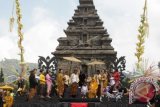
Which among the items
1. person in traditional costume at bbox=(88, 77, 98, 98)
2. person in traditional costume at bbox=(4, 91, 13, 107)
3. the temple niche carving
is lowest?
person in traditional costume at bbox=(4, 91, 13, 107)

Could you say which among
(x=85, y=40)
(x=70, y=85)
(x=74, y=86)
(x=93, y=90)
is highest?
(x=85, y=40)

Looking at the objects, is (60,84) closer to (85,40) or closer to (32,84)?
(32,84)

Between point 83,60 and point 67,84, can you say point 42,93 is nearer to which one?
point 67,84

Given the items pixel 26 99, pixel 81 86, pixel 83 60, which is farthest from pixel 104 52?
pixel 26 99

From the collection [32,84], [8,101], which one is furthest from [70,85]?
[8,101]

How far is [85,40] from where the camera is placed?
61031mm

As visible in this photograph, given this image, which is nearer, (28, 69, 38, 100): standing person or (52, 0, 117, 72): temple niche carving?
(28, 69, 38, 100): standing person

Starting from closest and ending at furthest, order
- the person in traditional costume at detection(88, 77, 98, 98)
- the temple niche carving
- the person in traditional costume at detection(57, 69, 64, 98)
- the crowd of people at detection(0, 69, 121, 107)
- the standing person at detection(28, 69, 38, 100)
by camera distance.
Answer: the standing person at detection(28, 69, 38, 100) → the crowd of people at detection(0, 69, 121, 107) → the person in traditional costume at detection(88, 77, 98, 98) → the person in traditional costume at detection(57, 69, 64, 98) → the temple niche carving

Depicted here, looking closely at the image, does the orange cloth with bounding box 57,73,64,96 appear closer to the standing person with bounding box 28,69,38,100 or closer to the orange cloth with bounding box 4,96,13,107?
the standing person with bounding box 28,69,38,100

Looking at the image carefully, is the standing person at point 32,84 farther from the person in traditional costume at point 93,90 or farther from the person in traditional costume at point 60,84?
the person in traditional costume at point 93,90

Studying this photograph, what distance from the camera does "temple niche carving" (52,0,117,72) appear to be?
58812 mm

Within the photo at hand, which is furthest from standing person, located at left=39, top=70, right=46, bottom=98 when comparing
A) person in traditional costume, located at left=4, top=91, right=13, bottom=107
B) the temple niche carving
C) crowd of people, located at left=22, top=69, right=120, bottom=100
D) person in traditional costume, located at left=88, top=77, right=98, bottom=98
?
the temple niche carving

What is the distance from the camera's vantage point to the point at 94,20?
62.1 meters

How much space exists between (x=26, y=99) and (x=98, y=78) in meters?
5.11
